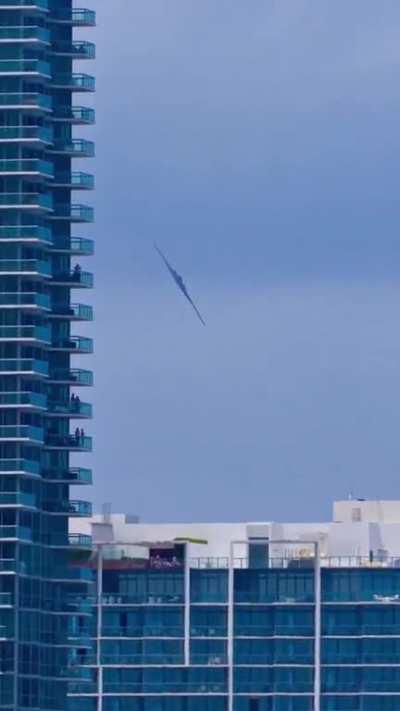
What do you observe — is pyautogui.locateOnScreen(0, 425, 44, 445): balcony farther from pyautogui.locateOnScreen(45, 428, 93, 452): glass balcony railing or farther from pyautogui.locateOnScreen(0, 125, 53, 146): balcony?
pyautogui.locateOnScreen(0, 125, 53, 146): balcony

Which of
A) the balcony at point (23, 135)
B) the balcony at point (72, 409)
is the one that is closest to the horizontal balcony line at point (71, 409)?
the balcony at point (72, 409)

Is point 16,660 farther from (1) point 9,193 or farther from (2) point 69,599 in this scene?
(1) point 9,193

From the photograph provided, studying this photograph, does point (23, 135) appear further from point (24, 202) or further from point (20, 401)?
point (20, 401)

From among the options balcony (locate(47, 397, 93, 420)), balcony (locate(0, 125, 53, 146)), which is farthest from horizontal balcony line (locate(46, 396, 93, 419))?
balcony (locate(0, 125, 53, 146))

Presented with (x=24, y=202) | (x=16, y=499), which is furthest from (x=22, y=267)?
(x=16, y=499)

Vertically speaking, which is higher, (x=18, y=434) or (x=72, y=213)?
(x=72, y=213)

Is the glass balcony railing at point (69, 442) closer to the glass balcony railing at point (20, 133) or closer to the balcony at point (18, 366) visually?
the balcony at point (18, 366)
